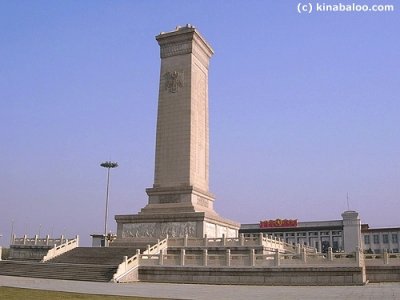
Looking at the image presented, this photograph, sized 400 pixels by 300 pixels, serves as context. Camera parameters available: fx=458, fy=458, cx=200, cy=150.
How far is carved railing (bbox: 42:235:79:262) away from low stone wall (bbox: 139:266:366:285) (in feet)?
26.1

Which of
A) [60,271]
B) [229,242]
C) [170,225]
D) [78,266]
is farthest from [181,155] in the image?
[60,271]

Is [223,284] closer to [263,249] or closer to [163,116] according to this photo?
[263,249]

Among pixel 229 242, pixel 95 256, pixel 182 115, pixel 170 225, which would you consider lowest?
pixel 95 256

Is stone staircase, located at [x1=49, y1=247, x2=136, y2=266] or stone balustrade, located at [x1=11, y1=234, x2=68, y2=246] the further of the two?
stone balustrade, located at [x1=11, y1=234, x2=68, y2=246]

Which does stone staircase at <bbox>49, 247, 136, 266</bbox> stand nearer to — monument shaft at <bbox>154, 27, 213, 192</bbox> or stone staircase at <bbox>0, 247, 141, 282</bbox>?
stone staircase at <bbox>0, 247, 141, 282</bbox>

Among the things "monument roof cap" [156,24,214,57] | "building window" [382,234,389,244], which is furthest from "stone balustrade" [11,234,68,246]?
"building window" [382,234,389,244]

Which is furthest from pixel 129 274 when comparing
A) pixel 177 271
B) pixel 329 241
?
pixel 329 241

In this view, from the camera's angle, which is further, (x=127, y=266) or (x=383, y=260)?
(x=127, y=266)

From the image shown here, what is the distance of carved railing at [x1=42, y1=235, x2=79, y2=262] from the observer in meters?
28.8

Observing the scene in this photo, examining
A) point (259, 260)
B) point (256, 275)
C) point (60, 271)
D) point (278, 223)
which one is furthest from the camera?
point (278, 223)

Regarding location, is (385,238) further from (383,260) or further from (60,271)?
(60,271)

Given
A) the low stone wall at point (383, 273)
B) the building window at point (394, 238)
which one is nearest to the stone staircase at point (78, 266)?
the low stone wall at point (383, 273)

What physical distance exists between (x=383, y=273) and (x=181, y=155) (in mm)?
18182

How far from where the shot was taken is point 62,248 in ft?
101
